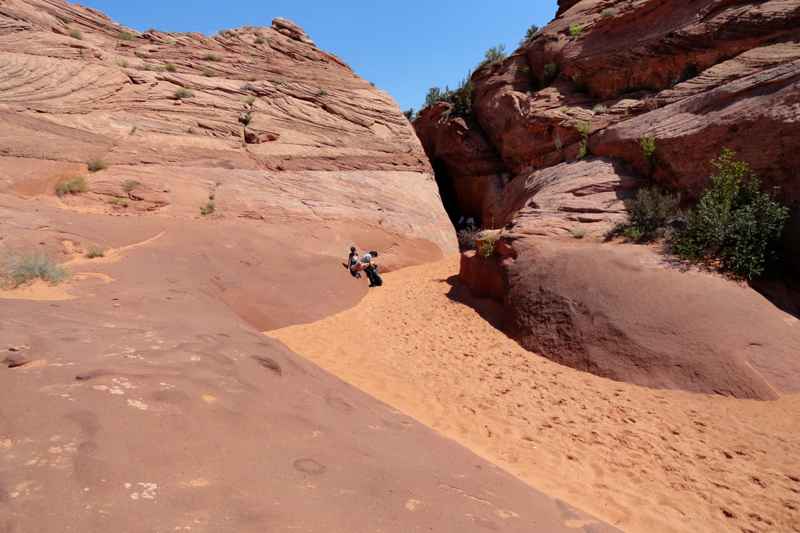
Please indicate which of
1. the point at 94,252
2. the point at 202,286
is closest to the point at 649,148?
the point at 202,286

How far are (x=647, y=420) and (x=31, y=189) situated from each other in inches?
477

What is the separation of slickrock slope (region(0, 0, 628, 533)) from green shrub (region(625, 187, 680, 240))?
6.03 m

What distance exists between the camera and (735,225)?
22.2ft

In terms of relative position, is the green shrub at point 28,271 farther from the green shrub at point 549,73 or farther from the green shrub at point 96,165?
the green shrub at point 549,73

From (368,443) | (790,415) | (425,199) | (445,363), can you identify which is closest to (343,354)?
(445,363)

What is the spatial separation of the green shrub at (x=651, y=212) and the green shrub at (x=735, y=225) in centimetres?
54

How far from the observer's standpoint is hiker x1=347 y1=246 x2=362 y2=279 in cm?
1077

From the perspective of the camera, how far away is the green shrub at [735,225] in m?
6.60

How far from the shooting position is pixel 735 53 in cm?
1196

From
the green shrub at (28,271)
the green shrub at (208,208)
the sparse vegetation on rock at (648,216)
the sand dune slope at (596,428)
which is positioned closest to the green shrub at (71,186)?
the green shrub at (208,208)

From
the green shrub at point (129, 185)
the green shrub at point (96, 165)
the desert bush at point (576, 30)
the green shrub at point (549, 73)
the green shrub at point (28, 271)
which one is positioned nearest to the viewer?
the green shrub at point (28, 271)

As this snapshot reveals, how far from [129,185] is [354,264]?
569cm

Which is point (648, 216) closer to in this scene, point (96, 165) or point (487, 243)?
point (487, 243)

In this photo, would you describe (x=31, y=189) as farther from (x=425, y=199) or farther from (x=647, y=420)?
(x=647, y=420)
